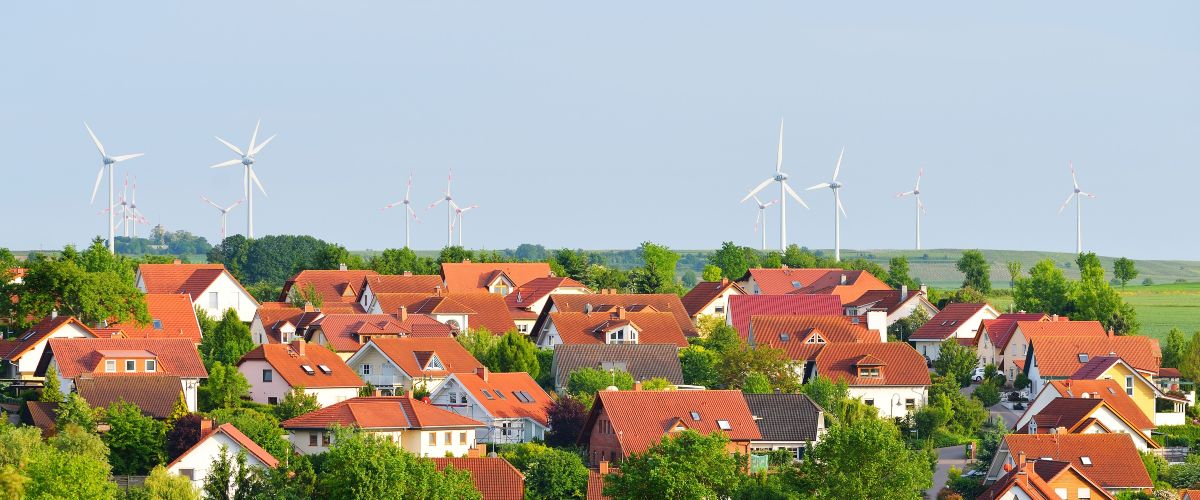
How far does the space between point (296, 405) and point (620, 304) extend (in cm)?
3330

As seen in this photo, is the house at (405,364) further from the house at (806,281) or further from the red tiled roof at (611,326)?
the house at (806,281)

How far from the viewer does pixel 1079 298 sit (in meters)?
118

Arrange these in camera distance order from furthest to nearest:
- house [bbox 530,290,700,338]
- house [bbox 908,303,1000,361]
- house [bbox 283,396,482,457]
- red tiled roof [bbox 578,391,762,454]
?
house [bbox 908,303,1000,361] < house [bbox 530,290,700,338] < red tiled roof [bbox 578,391,762,454] < house [bbox 283,396,482,457]

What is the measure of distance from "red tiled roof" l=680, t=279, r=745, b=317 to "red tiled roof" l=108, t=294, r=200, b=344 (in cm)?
3332

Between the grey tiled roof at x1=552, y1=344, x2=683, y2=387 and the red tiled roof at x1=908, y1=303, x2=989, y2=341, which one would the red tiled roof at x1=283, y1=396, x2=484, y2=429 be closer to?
the grey tiled roof at x1=552, y1=344, x2=683, y2=387

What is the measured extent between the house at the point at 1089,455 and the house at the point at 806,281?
56.0 m

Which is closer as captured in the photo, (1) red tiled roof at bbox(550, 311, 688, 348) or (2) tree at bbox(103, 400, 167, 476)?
(2) tree at bbox(103, 400, 167, 476)

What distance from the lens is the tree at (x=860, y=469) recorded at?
59469 millimetres

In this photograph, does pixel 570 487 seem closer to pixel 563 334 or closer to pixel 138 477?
pixel 138 477

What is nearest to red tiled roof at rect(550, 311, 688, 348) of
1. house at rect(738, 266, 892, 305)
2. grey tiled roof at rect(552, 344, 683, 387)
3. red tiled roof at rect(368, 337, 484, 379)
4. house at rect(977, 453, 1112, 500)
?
grey tiled roof at rect(552, 344, 683, 387)

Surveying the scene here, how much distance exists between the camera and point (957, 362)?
95250 millimetres

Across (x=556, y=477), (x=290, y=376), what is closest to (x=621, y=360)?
(x=290, y=376)

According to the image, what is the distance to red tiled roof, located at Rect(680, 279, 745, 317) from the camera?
381ft

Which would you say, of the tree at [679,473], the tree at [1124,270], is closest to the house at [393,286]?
the tree at [679,473]
